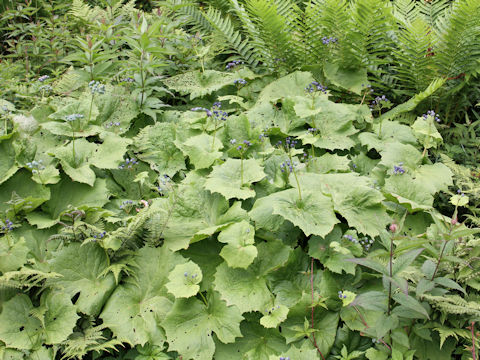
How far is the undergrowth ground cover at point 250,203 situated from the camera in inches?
88.6

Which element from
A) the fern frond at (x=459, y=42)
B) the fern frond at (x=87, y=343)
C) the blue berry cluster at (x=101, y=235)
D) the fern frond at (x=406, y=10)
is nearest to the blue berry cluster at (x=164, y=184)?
the blue berry cluster at (x=101, y=235)

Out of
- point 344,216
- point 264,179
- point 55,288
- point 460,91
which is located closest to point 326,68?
point 460,91

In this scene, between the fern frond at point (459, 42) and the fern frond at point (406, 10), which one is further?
the fern frond at point (406, 10)

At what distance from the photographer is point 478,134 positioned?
3703 millimetres

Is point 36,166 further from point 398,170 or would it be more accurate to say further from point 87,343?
Result: point 398,170

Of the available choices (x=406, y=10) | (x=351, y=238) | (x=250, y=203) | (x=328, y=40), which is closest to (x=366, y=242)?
(x=351, y=238)

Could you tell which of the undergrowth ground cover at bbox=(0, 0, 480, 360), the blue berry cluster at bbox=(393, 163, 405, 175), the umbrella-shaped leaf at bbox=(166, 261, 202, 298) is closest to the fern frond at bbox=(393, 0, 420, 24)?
the undergrowth ground cover at bbox=(0, 0, 480, 360)

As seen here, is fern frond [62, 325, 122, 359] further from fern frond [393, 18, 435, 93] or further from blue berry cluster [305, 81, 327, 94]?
fern frond [393, 18, 435, 93]

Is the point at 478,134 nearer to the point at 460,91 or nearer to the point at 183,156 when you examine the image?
the point at 460,91

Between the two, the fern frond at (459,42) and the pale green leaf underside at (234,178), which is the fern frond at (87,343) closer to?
the pale green leaf underside at (234,178)

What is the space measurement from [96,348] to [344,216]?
1593mm

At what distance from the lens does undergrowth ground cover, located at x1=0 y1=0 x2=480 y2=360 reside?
225 cm

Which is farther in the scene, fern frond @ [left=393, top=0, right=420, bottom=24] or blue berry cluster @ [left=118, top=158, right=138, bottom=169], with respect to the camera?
fern frond @ [left=393, top=0, right=420, bottom=24]

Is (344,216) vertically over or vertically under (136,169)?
over
